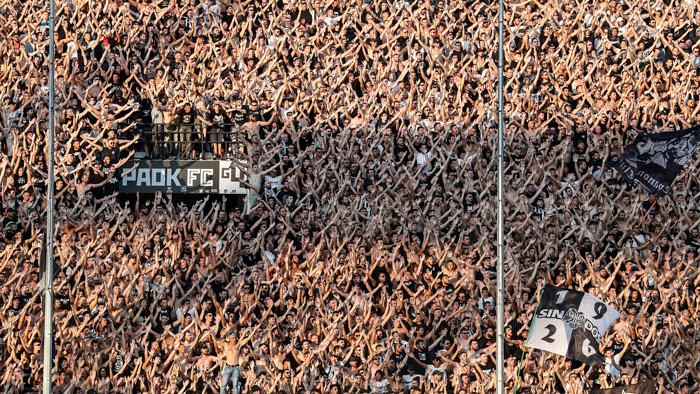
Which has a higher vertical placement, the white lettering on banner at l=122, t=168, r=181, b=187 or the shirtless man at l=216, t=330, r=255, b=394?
the white lettering on banner at l=122, t=168, r=181, b=187

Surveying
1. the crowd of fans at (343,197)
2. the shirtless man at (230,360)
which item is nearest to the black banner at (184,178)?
the crowd of fans at (343,197)

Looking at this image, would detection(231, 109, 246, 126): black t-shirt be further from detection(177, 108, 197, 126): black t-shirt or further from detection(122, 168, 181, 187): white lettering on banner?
detection(122, 168, 181, 187): white lettering on banner

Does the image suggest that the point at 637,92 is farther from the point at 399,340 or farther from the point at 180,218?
the point at 180,218

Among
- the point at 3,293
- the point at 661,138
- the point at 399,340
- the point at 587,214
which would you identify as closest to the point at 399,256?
the point at 399,340

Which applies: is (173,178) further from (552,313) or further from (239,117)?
(552,313)

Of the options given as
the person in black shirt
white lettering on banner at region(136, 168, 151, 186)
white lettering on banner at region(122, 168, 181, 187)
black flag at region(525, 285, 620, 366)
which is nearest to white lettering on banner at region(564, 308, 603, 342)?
black flag at region(525, 285, 620, 366)
